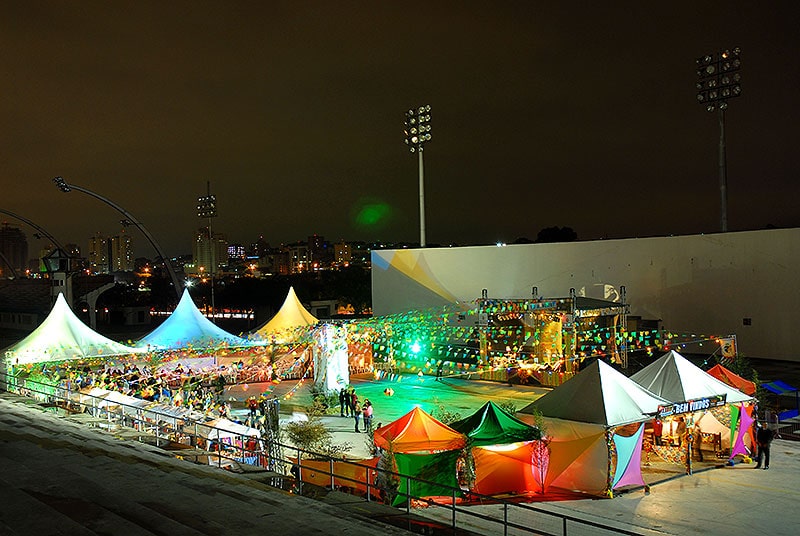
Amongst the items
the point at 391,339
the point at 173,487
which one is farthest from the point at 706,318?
the point at 173,487

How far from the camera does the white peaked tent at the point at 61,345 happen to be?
2144 centimetres

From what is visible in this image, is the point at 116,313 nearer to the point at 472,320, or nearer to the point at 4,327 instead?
the point at 4,327

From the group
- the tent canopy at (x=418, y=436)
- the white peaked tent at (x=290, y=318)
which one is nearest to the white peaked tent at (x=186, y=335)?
the white peaked tent at (x=290, y=318)

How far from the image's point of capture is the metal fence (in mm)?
10336

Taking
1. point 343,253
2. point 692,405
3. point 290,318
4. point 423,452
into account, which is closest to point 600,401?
point 692,405

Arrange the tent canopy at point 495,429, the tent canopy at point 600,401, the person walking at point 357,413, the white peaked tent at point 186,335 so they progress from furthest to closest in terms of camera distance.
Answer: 1. the white peaked tent at point 186,335
2. the person walking at point 357,413
3. the tent canopy at point 600,401
4. the tent canopy at point 495,429

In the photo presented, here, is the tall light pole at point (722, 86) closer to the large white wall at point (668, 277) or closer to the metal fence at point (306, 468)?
the large white wall at point (668, 277)

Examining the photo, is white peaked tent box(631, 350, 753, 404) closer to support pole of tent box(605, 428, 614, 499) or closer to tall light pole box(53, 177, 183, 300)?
support pole of tent box(605, 428, 614, 499)

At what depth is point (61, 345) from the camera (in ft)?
71.5

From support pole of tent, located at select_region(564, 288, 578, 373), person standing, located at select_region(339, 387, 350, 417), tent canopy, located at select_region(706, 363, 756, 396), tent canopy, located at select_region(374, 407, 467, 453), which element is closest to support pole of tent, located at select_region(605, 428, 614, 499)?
tent canopy, located at select_region(374, 407, 467, 453)

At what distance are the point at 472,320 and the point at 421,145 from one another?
10.5m

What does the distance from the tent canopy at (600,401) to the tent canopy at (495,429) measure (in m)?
0.69

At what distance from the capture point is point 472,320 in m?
34.1

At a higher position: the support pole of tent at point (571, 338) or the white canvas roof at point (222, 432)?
the support pole of tent at point (571, 338)
